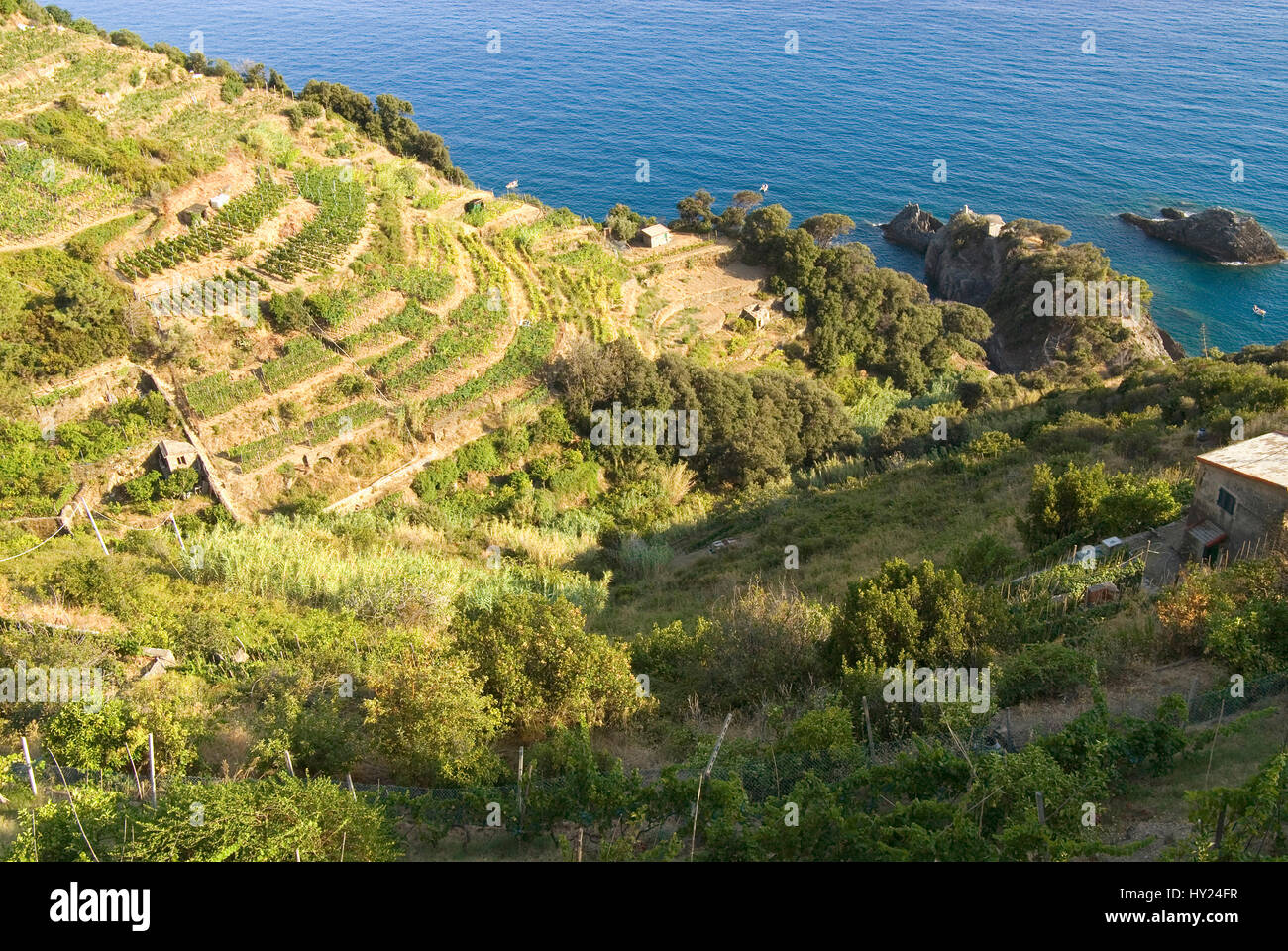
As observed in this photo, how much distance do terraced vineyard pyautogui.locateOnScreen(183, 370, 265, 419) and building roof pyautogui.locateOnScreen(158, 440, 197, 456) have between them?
1.09 meters

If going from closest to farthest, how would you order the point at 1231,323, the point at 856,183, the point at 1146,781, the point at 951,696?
1. the point at 1146,781
2. the point at 951,696
3. the point at 1231,323
4. the point at 856,183

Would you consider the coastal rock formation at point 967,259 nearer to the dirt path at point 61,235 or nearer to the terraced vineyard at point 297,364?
the terraced vineyard at point 297,364

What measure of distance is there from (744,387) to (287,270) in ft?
55.3

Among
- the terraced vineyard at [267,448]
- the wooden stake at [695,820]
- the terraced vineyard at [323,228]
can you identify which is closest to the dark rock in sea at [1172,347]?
the terraced vineyard at [323,228]

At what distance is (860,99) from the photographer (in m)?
86.1

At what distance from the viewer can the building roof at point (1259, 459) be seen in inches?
642

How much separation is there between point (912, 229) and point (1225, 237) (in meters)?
20.5

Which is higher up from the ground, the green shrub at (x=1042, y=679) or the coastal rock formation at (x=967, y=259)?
the coastal rock formation at (x=967, y=259)

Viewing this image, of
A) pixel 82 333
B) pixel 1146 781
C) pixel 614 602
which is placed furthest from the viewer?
pixel 82 333

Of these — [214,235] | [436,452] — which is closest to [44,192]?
[214,235]

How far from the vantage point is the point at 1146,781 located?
445 inches

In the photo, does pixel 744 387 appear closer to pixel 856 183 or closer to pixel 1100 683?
pixel 1100 683

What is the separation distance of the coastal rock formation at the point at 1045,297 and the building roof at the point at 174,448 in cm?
4020

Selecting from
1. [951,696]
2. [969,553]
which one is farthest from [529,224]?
[951,696]
